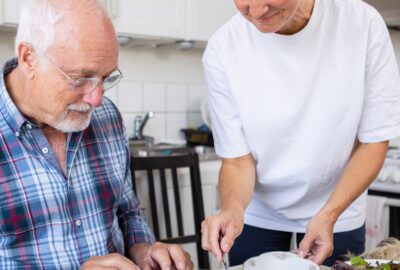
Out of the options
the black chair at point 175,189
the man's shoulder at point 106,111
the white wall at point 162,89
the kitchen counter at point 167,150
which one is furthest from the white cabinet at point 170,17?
the man's shoulder at point 106,111

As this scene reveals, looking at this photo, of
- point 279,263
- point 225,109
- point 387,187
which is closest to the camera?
point 279,263

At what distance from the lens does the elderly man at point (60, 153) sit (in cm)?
100

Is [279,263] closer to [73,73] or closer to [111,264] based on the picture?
[111,264]

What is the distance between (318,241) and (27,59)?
2.21ft

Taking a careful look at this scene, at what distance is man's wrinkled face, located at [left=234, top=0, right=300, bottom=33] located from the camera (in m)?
1.05

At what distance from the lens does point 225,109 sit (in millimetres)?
1334

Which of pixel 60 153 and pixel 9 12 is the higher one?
pixel 9 12

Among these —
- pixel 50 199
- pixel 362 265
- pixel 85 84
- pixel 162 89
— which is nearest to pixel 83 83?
pixel 85 84

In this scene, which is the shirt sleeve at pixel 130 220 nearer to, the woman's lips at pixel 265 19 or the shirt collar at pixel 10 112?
the shirt collar at pixel 10 112

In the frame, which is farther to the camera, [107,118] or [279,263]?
[107,118]

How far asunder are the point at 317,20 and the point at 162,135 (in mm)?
1678

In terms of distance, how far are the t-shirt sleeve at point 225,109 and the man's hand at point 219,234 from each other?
28cm

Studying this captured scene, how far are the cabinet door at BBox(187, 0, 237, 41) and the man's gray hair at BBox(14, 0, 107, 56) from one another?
63.7 inches

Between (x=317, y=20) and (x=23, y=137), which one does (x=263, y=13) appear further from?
(x=23, y=137)
